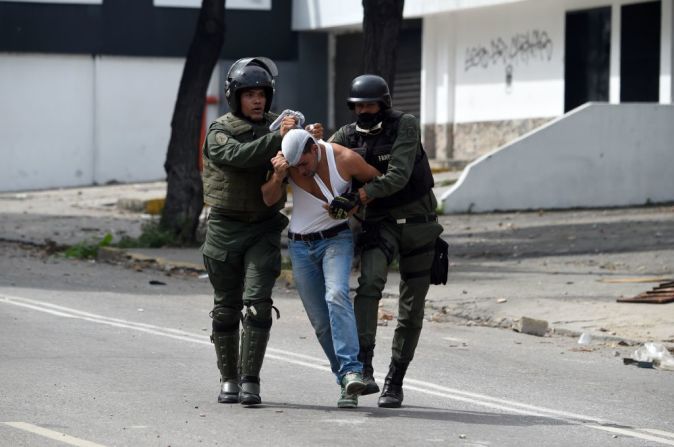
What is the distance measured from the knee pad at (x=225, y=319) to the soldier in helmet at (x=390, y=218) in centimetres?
73

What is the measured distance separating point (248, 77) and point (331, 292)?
1269 mm

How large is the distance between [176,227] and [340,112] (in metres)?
17.2

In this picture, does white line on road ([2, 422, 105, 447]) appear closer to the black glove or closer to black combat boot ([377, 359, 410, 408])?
the black glove

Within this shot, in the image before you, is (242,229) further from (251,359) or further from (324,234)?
(251,359)

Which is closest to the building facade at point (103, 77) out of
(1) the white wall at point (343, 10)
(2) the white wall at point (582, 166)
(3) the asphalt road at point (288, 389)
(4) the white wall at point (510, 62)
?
(1) the white wall at point (343, 10)

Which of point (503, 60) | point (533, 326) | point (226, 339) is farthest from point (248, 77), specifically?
point (503, 60)

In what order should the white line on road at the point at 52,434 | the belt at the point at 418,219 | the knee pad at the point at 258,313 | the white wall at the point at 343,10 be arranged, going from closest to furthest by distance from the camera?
1. the white line on road at the point at 52,434
2. the knee pad at the point at 258,313
3. the belt at the point at 418,219
4. the white wall at the point at 343,10

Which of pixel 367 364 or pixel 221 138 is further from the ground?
pixel 221 138

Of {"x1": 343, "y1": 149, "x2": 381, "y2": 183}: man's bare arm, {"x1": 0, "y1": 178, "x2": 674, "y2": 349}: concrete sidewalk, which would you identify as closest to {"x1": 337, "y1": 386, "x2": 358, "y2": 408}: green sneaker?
{"x1": 343, "y1": 149, "x2": 381, "y2": 183}: man's bare arm

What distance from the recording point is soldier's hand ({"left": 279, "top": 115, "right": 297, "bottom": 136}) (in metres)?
8.03

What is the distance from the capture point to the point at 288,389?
9125 mm

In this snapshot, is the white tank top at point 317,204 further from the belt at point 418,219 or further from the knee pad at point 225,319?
the knee pad at point 225,319

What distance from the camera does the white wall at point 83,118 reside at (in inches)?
1369

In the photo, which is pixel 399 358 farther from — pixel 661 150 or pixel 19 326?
pixel 661 150
